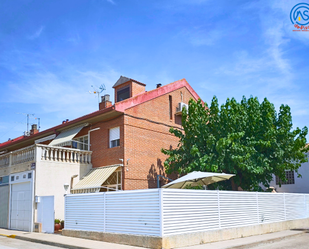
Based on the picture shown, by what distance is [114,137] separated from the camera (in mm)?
18609

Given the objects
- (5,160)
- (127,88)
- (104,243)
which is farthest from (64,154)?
(104,243)

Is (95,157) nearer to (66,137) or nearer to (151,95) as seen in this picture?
(66,137)

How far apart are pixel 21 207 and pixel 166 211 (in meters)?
10.7

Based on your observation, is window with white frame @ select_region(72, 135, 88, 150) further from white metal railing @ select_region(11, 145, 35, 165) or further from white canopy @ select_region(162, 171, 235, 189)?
white canopy @ select_region(162, 171, 235, 189)

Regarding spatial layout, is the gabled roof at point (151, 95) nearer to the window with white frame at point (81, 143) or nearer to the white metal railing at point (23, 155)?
the window with white frame at point (81, 143)

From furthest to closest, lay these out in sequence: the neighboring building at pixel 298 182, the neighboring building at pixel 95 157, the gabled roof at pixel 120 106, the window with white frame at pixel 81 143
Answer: the neighboring building at pixel 298 182, the window with white frame at pixel 81 143, the gabled roof at pixel 120 106, the neighboring building at pixel 95 157

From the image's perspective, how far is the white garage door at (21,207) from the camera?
17.0 meters

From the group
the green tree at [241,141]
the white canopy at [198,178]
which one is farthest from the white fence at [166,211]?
the green tree at [241,141]

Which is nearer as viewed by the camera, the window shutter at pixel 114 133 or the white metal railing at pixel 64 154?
the white metal railing at pixel 64 154

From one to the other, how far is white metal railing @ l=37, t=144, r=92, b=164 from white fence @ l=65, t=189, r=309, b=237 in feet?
11.8

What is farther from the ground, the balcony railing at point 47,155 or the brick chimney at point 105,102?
the brick chimney at point 105,102

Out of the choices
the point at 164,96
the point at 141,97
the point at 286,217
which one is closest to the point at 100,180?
the point at 141,97

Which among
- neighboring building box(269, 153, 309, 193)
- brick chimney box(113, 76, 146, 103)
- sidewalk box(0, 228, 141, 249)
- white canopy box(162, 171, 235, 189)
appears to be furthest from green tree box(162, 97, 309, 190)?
neighboring building box(269, 153, 309, 193)

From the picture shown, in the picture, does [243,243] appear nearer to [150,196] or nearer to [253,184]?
[150,196]
